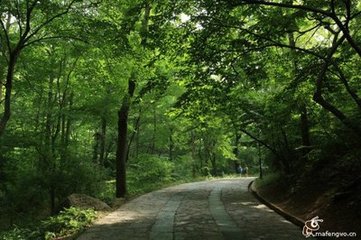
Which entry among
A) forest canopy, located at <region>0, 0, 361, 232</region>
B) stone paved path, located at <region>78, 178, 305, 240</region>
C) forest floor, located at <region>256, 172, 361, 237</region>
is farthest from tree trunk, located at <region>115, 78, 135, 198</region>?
forest floor, located at <region>256, 172, 361, 237</region>

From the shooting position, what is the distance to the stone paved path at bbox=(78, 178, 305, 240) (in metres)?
8.71

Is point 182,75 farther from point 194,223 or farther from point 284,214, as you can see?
point 284,214

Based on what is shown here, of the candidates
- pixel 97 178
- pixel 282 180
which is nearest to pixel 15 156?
pixel 97 178

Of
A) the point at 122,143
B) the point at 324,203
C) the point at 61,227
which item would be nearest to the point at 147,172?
the point at 122,143

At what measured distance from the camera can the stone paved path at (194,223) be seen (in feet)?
28.6

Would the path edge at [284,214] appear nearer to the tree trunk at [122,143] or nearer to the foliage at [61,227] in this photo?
the foliage at [61,227]

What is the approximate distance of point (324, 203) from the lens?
393 inches

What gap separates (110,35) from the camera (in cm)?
1145

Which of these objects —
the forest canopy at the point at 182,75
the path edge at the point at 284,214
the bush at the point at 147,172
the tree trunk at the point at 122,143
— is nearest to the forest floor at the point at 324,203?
the path edge at the point at 284,214

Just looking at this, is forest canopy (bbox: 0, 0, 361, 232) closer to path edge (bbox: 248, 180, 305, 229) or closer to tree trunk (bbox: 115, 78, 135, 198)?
tree trunk (bbox: 115, 78, 135, 198)

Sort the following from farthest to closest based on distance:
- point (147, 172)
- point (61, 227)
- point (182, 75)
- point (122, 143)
→ 1. point (147, 172)
2. point (122, 143)
3. point (182, 75)
4. point (61, 227)

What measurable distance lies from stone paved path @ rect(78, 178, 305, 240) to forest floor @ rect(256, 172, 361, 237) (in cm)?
59

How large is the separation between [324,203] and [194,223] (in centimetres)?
333

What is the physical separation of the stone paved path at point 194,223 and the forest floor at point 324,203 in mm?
585
